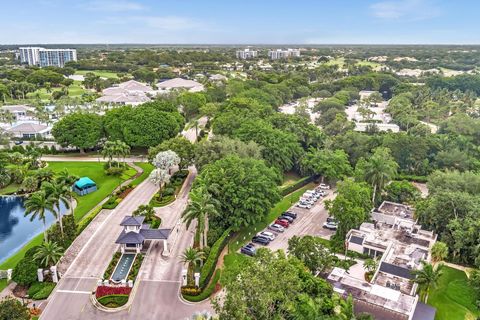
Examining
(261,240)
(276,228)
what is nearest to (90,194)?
(261,240)

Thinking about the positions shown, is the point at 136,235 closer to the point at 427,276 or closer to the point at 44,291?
the point at 44,291

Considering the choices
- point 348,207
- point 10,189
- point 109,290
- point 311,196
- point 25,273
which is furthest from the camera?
point 10,189

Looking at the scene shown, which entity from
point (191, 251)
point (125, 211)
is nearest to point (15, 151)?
point (125, 211)

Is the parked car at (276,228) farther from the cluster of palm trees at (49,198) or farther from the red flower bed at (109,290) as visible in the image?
the cluster of palm trees at (49,198)

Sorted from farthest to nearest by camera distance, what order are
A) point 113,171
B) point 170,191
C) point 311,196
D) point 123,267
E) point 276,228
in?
1. point 113,171
2. point 311,196
3. point 170,191
4. point 276,228
5. point 123,267

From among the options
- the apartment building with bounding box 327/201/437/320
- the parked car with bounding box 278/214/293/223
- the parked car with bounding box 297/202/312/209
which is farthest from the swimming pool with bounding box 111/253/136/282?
the parked car with bounding box 297/202/312/209

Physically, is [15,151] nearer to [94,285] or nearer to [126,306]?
[94,285]

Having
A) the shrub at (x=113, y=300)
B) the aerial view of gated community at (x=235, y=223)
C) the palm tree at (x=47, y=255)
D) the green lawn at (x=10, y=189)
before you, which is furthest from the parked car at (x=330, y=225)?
the green lawn at (x=10, y=189)
